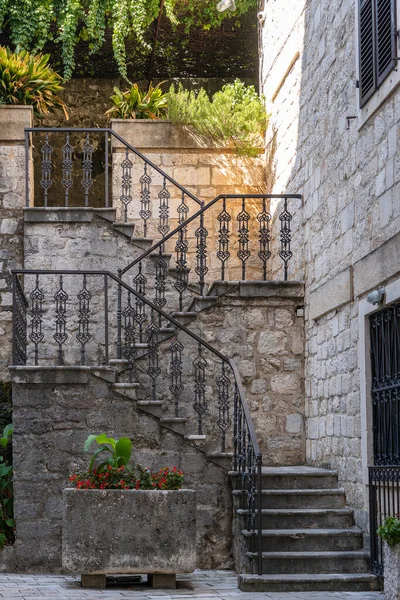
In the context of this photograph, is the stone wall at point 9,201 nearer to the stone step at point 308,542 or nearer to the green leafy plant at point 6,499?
the green leafy plant at point 6,499

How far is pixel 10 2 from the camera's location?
1237 centimetres

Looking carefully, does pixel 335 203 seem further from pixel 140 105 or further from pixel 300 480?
pixel 140 105

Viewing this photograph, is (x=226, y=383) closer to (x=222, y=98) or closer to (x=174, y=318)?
(x=174, y=318)

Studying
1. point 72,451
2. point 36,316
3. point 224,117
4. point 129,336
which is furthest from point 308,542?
point 224,117

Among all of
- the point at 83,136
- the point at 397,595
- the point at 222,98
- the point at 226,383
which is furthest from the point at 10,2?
the point at 397,595

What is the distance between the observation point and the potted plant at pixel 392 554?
6.15 m

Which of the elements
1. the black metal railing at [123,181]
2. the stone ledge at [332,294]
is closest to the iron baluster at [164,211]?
the black metal railing at [123,181]

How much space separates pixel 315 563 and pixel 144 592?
1.37m

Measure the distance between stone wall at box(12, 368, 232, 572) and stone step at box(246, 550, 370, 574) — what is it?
124 cm

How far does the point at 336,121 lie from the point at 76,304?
3.57 meters

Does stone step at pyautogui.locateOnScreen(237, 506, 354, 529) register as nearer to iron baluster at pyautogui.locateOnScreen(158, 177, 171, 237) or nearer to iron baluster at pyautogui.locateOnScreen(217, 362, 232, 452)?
iron baluster at pyautogui.locateOnScreen(217, 362, 232, 452)

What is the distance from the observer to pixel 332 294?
8.70 metres

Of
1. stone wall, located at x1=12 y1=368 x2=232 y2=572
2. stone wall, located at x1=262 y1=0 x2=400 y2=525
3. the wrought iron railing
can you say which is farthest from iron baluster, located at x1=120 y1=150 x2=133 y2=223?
stone wall, located at x1=12 y1=368 x2=232 y2=572

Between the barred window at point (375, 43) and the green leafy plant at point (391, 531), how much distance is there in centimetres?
315
